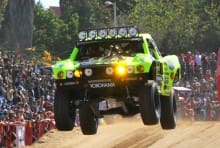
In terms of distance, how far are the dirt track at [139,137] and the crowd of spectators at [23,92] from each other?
90 cm

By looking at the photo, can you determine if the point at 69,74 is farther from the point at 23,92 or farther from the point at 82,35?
the point at 23,92

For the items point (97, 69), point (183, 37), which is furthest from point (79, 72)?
point (183, 37)

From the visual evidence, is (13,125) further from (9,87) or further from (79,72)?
(79,72)

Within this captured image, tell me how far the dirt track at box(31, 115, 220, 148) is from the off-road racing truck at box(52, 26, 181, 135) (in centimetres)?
706

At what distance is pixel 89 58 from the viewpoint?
13141mm

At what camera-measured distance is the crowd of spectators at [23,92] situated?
20219 mm

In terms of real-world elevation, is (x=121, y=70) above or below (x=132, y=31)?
below

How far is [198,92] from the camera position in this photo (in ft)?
98.6

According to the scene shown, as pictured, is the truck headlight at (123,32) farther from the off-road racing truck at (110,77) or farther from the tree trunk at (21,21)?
the tree trunk at (21,21)

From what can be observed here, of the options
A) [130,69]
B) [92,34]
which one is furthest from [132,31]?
[130,69]

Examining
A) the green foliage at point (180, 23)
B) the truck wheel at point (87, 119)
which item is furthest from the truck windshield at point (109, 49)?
the green foliage at point (180, 23)

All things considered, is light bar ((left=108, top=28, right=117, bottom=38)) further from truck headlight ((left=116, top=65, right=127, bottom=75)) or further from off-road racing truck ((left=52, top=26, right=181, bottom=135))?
truck headlight ((left=116, top=65, right=127, bottom=75))

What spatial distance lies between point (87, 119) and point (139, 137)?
8111 mm

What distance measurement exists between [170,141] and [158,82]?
835cm
